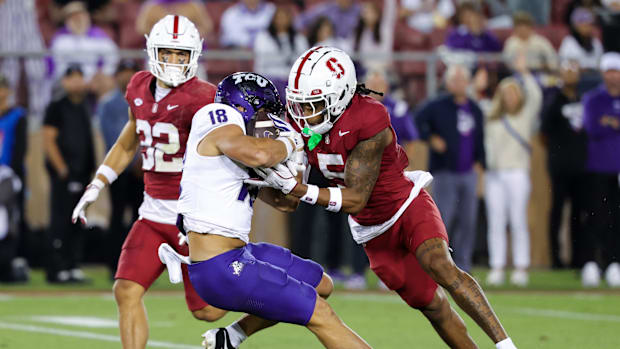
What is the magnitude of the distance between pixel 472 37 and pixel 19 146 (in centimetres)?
529

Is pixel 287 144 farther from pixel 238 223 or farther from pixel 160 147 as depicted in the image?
pixel 160 147

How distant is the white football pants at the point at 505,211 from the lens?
37.7ft

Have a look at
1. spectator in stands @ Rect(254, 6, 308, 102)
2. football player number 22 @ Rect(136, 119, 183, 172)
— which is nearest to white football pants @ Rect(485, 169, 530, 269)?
spectator in stands @ Rect(254, 6, 308, 102)

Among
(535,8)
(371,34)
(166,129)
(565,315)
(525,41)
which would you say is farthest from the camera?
(535,8)

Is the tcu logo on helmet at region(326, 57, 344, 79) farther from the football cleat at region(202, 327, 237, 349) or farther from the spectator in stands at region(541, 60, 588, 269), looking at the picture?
the spectator in stands at region(541, 60, 588, 269)

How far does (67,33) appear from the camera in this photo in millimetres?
12992

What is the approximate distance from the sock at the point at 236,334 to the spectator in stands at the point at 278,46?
20.1ft

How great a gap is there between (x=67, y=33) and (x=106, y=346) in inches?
247

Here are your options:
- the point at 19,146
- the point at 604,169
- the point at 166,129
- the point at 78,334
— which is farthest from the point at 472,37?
the point at 166,129

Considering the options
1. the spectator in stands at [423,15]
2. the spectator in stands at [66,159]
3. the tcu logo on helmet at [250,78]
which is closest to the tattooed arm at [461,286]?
the tcu logo on helmet at [250,78]

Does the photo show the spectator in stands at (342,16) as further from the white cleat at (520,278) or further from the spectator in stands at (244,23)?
the white cleat at (520,278)

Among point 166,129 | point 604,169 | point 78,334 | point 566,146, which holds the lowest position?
point 78,334

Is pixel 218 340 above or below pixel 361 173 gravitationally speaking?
below

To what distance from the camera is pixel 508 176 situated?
38.3 ft
